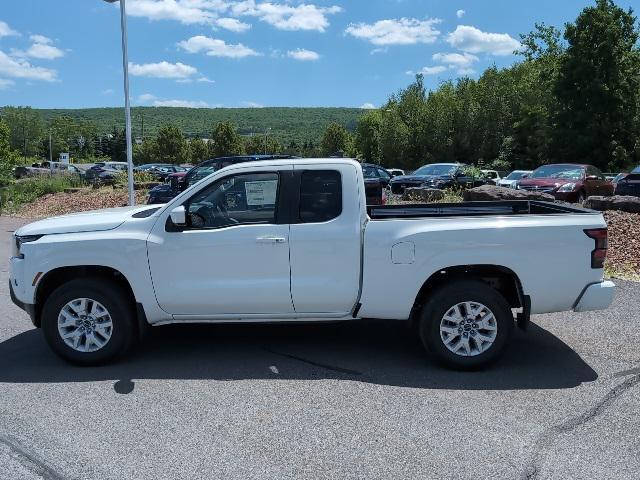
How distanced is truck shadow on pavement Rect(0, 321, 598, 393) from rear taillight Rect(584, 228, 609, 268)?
0.98m

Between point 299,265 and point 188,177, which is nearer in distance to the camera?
point 299,265

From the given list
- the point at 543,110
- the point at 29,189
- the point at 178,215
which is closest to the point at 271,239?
the point at 178,215

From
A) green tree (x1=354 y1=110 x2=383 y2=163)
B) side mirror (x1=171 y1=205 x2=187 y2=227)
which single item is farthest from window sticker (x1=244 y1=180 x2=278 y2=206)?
green tree (x1=354 y1=110 x2=383 y2=163)

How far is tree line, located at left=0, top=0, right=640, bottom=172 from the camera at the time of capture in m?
40.5

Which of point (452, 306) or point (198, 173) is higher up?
point (198, 173)

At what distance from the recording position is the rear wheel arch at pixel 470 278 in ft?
17.5

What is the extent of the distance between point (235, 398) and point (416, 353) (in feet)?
6.37

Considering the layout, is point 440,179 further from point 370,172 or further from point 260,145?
point 260,145

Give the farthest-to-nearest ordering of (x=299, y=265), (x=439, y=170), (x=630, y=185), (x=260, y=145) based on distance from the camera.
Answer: (x=260, y=145)
(x=439, y=170)
(x=630, y=185)
(x=299, y=265)

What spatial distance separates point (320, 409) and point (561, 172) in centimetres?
1559

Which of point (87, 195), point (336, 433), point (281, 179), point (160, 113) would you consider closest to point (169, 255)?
point (281, 179)

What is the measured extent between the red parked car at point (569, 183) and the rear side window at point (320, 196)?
12406 millimetres

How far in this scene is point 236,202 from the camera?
18.3 feet

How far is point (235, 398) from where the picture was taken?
15.9 ft
